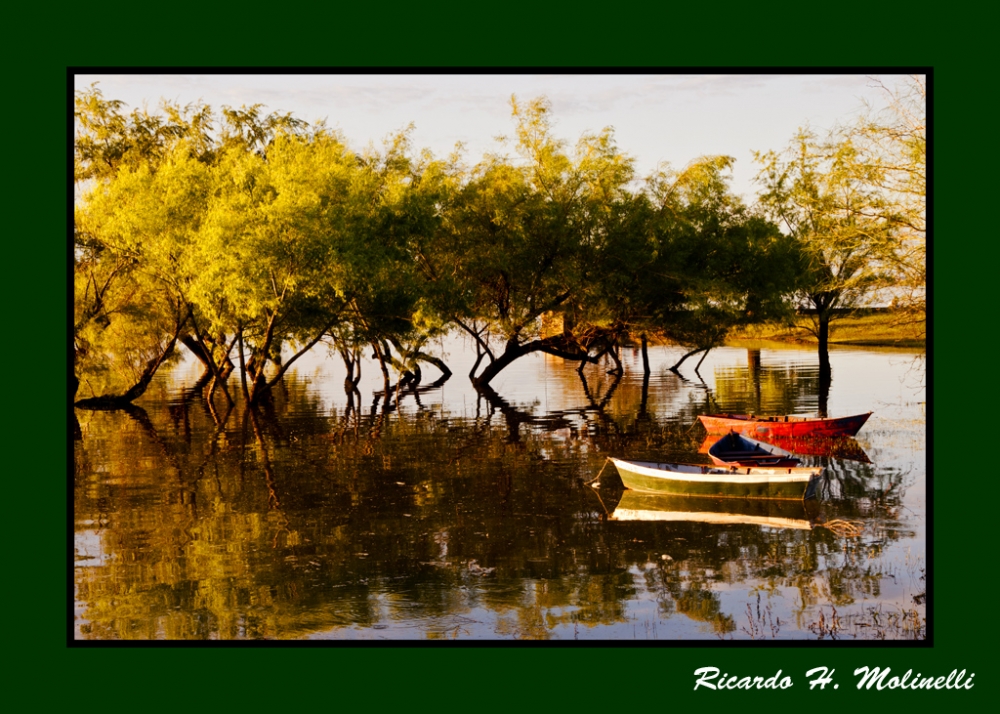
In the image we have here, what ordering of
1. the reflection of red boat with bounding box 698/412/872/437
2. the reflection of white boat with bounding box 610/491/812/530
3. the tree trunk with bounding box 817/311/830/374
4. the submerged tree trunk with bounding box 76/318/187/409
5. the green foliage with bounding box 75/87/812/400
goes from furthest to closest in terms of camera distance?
the tree trunk with bounding box 817/311/830/374, the submerged tree trunk with bounding box 76/318/187/409, the green foliage with bounding box 75/87/812/400, the reflection of red boat with bounding box 698/412/872/437, the reflection of white boat with bounding box 610/491/812/530

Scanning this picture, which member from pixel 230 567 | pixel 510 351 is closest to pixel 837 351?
pixel 510 351

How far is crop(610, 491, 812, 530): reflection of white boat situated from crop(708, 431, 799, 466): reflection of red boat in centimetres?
229

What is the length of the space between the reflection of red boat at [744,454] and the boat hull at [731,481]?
1.97 metres

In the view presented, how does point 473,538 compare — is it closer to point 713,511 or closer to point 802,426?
point 713,511

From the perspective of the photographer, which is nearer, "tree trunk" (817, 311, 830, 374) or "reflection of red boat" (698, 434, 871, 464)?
"reflection of red boat" (698, 434, 871, 464)

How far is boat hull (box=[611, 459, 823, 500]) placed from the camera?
22750 millimetres

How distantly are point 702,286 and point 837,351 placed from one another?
116ft

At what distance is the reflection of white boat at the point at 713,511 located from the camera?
21531mm

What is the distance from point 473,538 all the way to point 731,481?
642 cm

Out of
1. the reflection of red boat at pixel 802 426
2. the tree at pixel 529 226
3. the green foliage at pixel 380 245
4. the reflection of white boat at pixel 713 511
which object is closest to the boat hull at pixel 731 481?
the reflection of white boat at pixel 713 511

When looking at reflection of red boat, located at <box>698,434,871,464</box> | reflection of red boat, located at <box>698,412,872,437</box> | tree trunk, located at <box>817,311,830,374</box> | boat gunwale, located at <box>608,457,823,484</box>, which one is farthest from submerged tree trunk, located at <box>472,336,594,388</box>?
boat gunwale, located at <box>608,457,823,484</box>

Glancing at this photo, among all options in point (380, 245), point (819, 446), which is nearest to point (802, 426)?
point (819, 446)

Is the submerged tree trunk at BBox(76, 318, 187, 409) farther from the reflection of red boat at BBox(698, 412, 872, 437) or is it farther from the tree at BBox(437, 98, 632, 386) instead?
the reflection of red boat at BBox(698, 412, 872, 437)

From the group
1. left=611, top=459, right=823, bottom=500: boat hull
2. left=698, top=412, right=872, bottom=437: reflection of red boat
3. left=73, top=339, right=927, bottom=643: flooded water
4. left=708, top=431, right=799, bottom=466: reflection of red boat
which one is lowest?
left=73, top=339, right=927, bottom=643: flooded water
